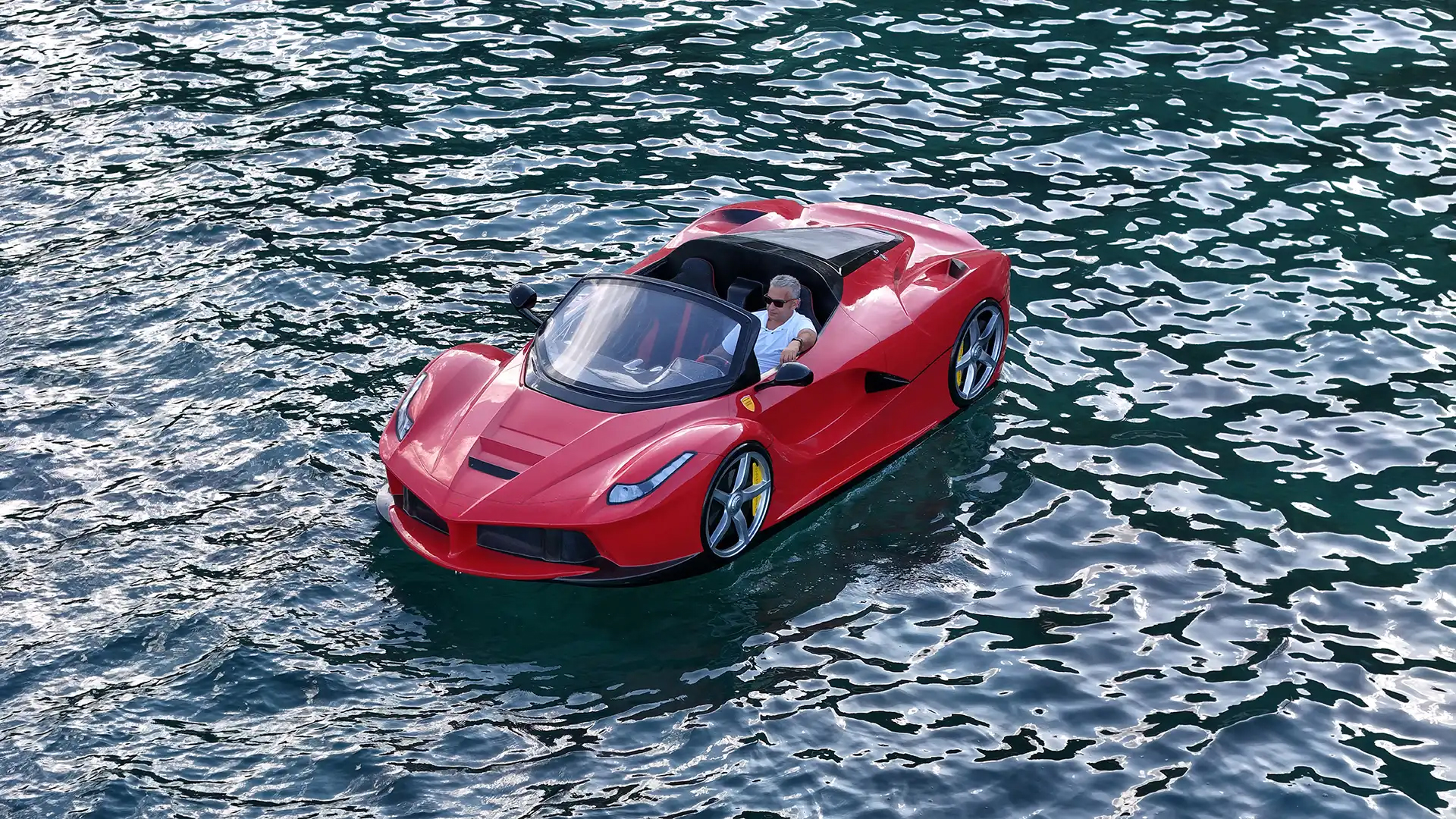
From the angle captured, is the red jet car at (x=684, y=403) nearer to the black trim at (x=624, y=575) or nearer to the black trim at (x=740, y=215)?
the black trim at (x=624, y=575)

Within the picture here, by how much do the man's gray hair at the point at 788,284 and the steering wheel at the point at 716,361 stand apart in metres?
0.74

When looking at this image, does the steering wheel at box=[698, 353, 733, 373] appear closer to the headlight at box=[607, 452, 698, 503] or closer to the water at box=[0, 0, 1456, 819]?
the headlight at box=[607, 452, 698, 503]

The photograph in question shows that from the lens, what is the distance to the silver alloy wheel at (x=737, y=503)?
9891mm

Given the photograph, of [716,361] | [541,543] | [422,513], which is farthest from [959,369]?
[422,513]

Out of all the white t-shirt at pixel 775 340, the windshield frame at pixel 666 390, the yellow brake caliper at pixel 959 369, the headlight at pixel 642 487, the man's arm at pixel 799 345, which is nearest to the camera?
the headlight at pixel 642 487

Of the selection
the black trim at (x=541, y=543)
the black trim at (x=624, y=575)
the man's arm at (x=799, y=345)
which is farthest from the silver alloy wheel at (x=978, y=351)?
the black trim at (x=541, y=543)

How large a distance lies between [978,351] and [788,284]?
205cm

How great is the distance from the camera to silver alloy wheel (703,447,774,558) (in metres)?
9.89

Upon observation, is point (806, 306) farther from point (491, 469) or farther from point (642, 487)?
→ point (491, 469)

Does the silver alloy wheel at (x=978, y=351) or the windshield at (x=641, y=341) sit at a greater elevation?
the windshield at (x=641, y=341)

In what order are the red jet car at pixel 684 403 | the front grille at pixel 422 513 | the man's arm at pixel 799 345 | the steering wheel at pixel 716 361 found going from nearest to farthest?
the red jet car at pixel 684 403 → the front grille at pixel 422 513 → the steering wheel at pixel 716 361 → the man's arm at pixel 799 345

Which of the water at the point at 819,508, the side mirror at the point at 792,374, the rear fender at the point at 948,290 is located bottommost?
the water at the point at 819,508

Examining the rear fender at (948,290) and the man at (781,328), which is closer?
the man at (781,328)

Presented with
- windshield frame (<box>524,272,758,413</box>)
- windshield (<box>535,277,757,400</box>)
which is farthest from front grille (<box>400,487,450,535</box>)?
windshield (<box>535,277,757,400</box>)
